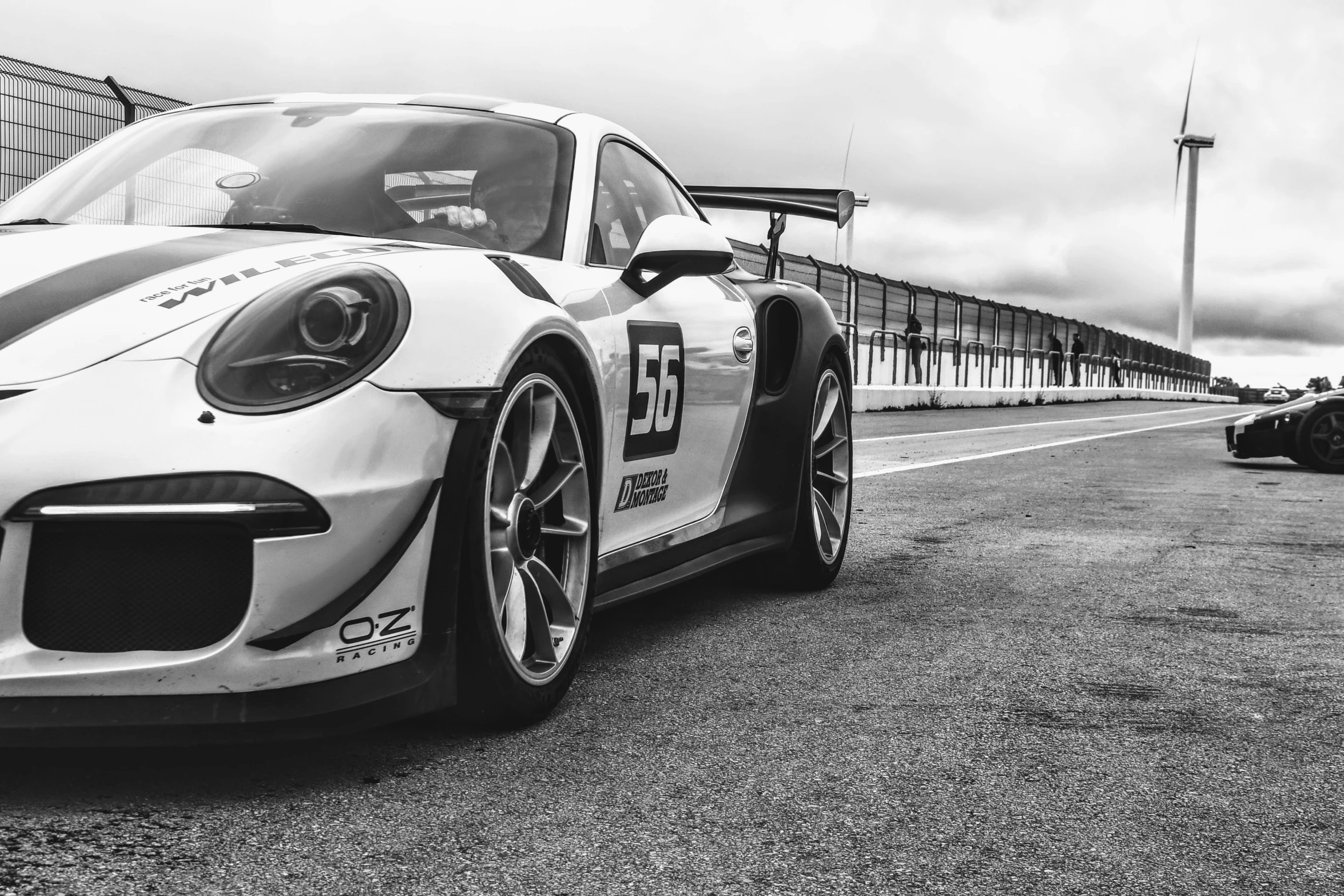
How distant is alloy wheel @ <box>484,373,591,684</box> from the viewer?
9.13 ft

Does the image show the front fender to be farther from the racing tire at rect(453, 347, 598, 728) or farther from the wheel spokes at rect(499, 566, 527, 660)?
the wheel spokes at rect(499, 566, 527, 660)

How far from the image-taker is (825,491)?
5.02 metres

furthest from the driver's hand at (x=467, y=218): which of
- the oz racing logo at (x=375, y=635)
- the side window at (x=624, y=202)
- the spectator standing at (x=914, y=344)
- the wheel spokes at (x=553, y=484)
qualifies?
the spectator standing at (x=914, y=344)

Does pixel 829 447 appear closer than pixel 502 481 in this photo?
No

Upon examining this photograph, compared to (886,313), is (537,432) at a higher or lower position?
lower

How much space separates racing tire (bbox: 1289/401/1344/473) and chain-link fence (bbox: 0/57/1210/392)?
4.96m

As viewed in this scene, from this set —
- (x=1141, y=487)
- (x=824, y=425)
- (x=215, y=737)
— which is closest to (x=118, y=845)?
(x=215, y=737)

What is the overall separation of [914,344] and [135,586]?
25.5 metres

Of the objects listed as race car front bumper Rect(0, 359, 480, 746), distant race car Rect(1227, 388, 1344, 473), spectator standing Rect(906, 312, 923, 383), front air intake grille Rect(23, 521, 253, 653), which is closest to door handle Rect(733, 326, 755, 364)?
race car front bumper Rect(0, 359, 480, 746)

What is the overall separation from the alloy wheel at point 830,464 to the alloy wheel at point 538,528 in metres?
1.72

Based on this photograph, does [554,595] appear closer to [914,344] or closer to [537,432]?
[537,432]

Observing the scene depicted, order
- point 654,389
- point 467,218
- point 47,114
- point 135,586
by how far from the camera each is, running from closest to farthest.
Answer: point 135,586, point 467,218, point 654,389, point 47,114

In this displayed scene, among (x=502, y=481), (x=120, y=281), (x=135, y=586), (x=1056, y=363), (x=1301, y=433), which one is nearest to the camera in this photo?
(x=135, y=586)

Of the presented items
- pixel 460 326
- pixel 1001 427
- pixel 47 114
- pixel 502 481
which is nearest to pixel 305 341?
pixel 460 326
